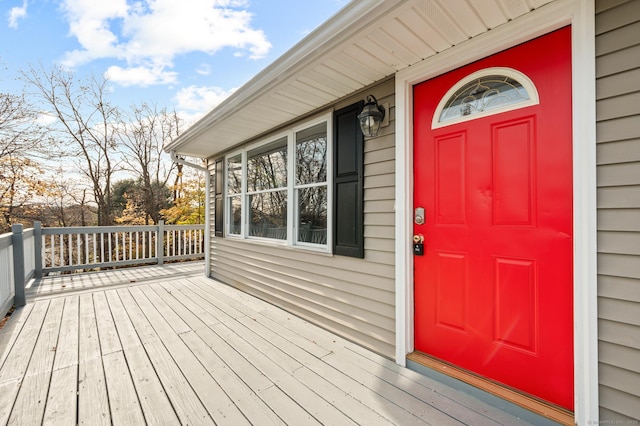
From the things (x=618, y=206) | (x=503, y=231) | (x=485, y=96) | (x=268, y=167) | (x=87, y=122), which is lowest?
(x=503, y=231)

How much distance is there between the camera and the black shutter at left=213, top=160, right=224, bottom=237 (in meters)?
4.75

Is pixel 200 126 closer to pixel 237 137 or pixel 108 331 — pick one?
pixel 237 137

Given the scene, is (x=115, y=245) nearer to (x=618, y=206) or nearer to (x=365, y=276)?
(x=365, y=276)

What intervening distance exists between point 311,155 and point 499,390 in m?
2.55

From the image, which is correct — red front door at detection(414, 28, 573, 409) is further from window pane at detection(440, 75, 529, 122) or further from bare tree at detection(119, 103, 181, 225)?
bare tree at detection(119, 103, 181, 225)

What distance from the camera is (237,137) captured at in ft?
12.8

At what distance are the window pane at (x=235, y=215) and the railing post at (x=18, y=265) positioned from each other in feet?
8.67

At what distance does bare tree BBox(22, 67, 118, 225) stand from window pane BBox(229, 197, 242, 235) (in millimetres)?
7563

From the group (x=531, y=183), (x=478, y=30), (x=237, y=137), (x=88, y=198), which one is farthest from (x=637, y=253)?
(x=88, y=198)

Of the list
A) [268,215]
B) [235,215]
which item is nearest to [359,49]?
[268,215]

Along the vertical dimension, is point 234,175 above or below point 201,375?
above

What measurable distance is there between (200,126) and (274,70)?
70.9 inches

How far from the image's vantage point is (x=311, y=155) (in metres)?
3.03

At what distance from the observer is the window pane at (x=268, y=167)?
3461 mm
